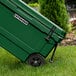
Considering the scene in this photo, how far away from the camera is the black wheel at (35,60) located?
8594 millimetres

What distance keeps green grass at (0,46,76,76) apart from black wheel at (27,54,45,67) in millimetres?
109

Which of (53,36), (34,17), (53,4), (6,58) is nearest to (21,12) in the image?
(34,17)

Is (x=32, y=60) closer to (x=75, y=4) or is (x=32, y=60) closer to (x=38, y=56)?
(x=38, y=56)

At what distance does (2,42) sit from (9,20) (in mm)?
489

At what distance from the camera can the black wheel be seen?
8.59 m

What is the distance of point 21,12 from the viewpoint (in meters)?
8.44

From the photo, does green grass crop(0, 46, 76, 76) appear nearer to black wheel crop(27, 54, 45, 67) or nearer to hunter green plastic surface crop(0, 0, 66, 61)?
black wheel crop(27, 54, 45, 67)

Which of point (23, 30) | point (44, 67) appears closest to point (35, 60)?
point (44, 67)

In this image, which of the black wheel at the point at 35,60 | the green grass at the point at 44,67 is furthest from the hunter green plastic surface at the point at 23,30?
the green grass at the point at 44,67

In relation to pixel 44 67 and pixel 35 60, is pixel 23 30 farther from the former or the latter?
pixel 44 67

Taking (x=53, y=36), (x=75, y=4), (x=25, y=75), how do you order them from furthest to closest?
(x=75, y=4)
(x=53, y=36)
(x=25, y=75)

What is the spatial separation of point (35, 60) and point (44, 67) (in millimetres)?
251

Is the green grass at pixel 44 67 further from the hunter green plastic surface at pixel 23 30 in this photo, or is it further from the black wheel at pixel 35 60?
the hunter green plastic surface at pixel 23 30

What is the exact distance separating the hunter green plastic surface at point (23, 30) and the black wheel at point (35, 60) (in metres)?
0.12
